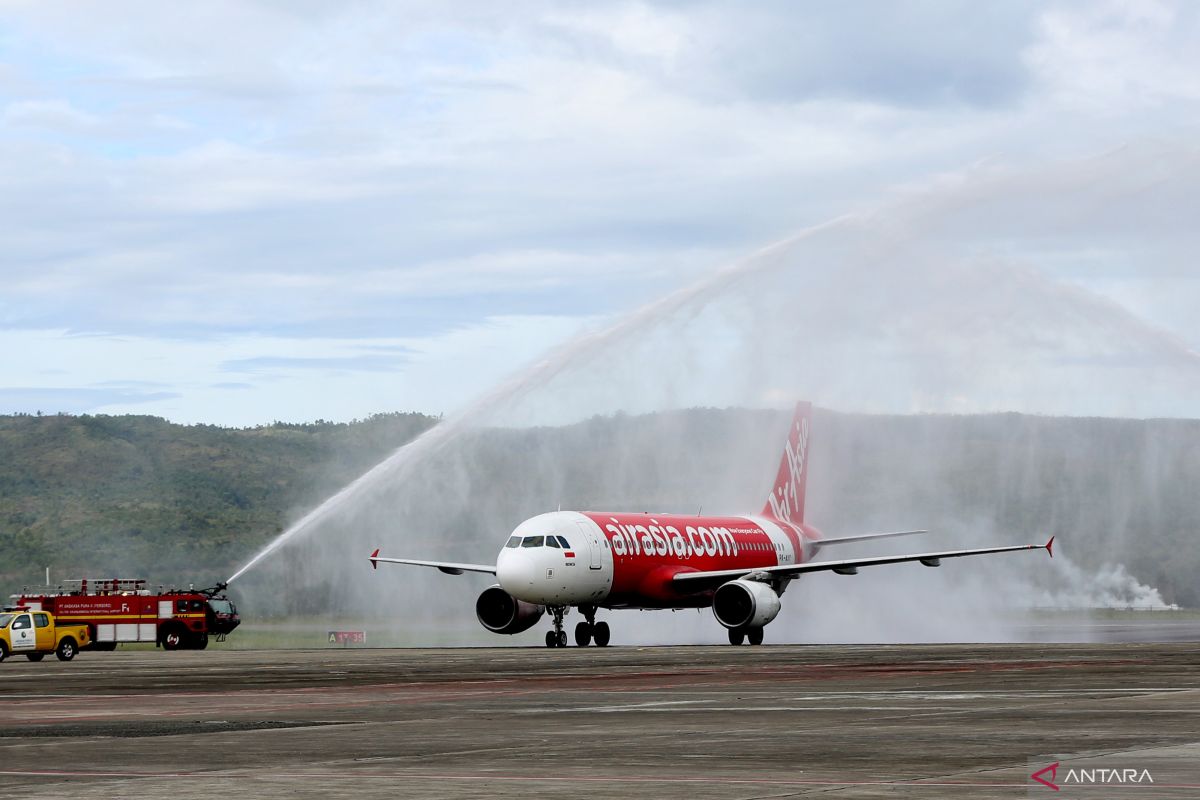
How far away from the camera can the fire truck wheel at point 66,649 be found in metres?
56.5

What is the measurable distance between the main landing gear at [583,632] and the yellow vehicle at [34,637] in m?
16.4

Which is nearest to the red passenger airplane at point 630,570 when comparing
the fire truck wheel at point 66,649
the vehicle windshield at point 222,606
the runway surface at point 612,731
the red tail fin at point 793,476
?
the red tail fin at point 793,476

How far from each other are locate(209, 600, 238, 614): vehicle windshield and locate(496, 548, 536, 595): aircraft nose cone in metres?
18.3

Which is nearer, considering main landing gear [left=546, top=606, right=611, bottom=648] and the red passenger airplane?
the red passenger airplane

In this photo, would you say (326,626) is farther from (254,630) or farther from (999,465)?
(999,465)

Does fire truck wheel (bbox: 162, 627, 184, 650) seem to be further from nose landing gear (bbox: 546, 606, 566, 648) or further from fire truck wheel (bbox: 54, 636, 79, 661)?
nose landing gear (bbox: 546, 606, 566, 648)

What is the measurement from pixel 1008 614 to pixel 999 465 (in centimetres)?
1716

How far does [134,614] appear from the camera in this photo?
65.6m

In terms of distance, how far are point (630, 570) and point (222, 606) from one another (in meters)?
20.0

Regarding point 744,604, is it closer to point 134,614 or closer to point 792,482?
point 792,482

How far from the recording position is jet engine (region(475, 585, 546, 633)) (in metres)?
59.9

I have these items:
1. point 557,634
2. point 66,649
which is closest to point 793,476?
point 557,634

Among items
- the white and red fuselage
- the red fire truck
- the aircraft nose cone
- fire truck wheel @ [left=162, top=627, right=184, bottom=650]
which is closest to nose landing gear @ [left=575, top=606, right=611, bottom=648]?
the white and red fuselage

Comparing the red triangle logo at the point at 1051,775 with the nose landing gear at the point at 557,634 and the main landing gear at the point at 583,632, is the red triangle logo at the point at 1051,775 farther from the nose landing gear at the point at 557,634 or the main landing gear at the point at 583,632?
the main landing gear at the point at 583,632
